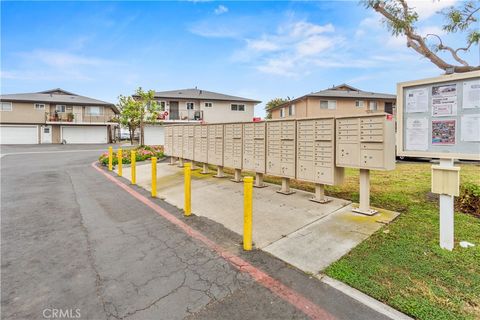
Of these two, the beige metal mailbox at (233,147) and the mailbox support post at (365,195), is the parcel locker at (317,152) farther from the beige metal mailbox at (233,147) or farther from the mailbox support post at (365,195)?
the beige metal mailbox at (233,147)

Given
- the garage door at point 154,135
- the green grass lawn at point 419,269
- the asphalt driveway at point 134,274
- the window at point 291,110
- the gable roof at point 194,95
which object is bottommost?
the asphalt driveway at point 134,274

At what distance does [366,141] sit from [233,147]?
182 inches

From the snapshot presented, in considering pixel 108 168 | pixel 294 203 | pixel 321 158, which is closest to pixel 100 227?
pixel 294 203

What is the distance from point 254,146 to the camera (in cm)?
806

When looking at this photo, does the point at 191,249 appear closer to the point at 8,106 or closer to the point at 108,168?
the point at 108,168

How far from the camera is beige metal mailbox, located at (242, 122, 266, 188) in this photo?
25.6 feet

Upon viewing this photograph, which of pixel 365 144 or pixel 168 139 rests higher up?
pixel 168 139

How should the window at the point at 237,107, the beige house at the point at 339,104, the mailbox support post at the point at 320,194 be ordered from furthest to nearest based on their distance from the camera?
1. the window at the point at 237,107
2. the beige house at the point at 339,104
3. the mailbox support post at the point at 320,194

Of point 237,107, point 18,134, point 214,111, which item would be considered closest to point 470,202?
point 214,111

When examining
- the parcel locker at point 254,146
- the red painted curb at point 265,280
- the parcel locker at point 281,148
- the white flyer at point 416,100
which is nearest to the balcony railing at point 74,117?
the parcel locker at point 254,146

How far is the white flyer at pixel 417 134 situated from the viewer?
13.0 ft

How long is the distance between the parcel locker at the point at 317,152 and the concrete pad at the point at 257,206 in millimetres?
671

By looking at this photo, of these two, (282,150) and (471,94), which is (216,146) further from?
(471,94)

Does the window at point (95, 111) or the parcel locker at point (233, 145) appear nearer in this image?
the parcel locker at point (233, 145)
